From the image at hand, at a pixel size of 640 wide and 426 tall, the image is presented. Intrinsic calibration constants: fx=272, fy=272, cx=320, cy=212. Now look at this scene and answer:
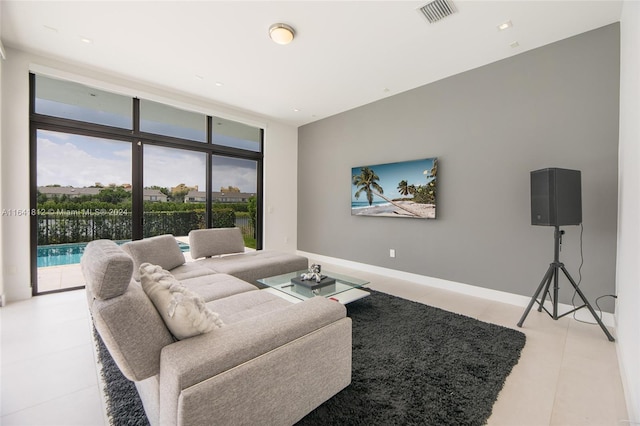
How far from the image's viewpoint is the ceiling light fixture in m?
2.69

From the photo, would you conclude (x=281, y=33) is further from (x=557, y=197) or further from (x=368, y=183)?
(x=557, y=197)

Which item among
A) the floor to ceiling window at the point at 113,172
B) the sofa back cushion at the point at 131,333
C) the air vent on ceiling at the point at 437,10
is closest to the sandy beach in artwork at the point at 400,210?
the air vent on ceiling at the point at 437,10

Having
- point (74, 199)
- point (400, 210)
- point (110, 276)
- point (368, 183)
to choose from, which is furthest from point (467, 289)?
point (74, 199)

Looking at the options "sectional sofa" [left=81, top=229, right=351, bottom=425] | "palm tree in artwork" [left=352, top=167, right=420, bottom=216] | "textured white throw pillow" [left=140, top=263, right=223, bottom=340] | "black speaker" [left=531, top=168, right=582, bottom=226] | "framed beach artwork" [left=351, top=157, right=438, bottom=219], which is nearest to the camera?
"sectional sofa" [left=81, top=229, right=351, bottom=425]

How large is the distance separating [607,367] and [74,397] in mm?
3657

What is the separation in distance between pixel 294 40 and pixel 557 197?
3003mm

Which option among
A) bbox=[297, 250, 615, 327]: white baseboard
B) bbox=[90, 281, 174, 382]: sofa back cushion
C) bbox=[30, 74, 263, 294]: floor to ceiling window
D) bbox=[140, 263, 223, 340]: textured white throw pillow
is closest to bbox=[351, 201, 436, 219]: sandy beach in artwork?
bbox=[297, 250, 615, 327]: white baseboard

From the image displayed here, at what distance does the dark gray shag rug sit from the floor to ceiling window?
7.59 feet

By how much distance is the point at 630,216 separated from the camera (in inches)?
77.5

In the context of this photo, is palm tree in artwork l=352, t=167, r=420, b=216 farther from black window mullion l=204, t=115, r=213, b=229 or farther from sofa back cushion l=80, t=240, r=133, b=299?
sofa back cushion l=80, t=240, r=133, b=299

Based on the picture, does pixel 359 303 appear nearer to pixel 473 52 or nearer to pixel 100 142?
pixel 473 52

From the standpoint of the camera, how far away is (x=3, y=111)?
3.11m

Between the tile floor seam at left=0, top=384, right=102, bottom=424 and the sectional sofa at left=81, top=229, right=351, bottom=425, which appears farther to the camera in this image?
the tile floor seam at left=0, top=384, right=102, bottom=424

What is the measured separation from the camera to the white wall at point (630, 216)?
1.63 metres
